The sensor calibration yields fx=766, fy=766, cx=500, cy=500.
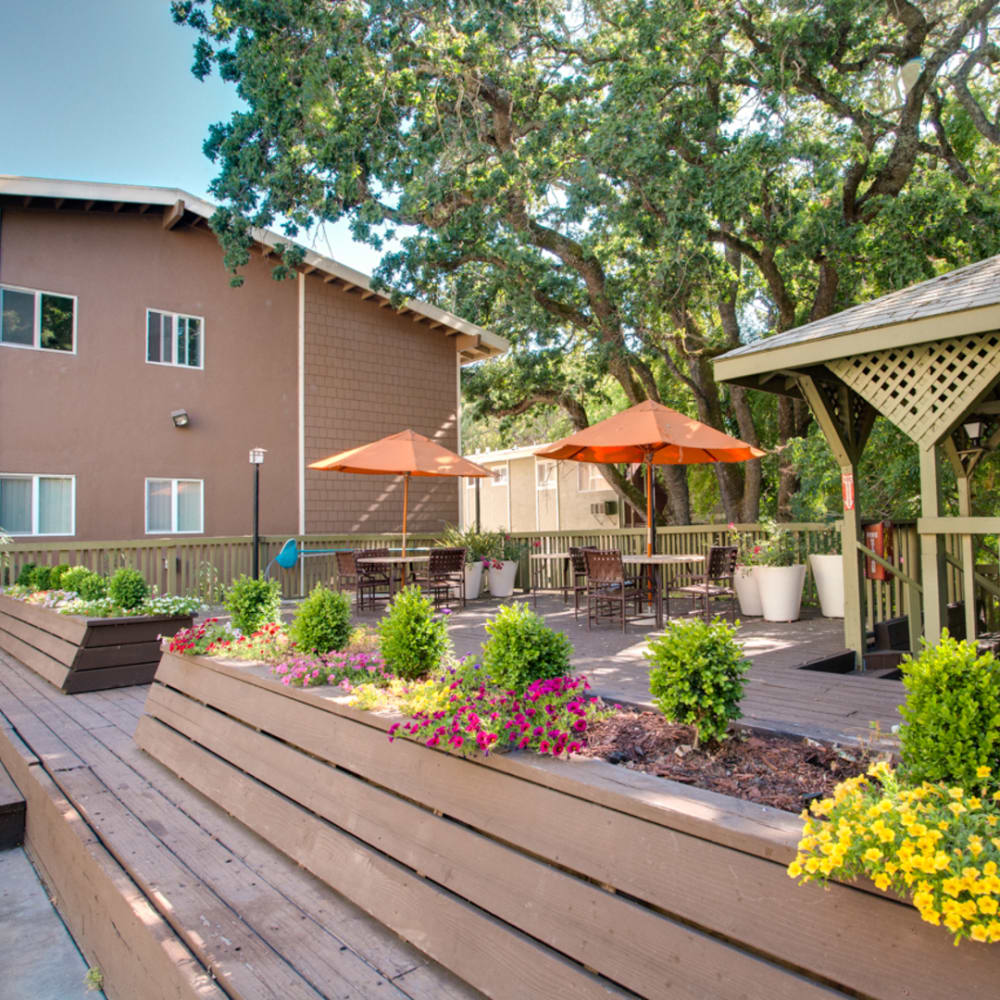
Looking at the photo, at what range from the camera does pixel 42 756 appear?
4.21 m

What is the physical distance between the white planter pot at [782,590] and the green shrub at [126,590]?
5.84 m

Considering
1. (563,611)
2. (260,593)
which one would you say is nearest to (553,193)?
(563,611)

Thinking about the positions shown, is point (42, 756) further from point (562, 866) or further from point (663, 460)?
point (663, 460)

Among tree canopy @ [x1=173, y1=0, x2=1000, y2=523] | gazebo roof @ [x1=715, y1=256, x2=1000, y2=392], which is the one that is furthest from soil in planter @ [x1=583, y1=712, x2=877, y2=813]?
tree canopy @ [x1=173, y1=0, x2=1000, y2=523]

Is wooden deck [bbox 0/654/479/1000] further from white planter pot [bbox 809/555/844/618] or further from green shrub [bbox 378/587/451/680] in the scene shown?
white planter pot [bbox 809/555/844/618]

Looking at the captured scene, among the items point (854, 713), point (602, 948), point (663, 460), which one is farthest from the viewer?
point (663, 460)

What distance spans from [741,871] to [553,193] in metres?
11.7

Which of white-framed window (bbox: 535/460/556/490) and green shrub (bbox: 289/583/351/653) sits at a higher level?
white-framed window (bbox: 535/460/556/490)

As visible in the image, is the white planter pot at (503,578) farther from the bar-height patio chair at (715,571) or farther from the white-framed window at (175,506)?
the white-framed window at (175,506)

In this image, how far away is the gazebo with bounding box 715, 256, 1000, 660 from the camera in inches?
175

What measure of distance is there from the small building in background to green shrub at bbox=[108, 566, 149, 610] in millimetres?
13570

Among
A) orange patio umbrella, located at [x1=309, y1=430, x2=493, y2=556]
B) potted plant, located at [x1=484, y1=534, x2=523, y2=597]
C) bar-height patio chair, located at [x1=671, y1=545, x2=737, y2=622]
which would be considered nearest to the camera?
bar-height patio chair, located at [x1=671, y1=545, x2=737, y2=622]

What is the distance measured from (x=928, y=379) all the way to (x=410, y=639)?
11.6 ft

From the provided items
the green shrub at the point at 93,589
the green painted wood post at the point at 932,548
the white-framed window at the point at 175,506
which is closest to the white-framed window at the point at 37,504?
the white-framed window at the point at 175,506
